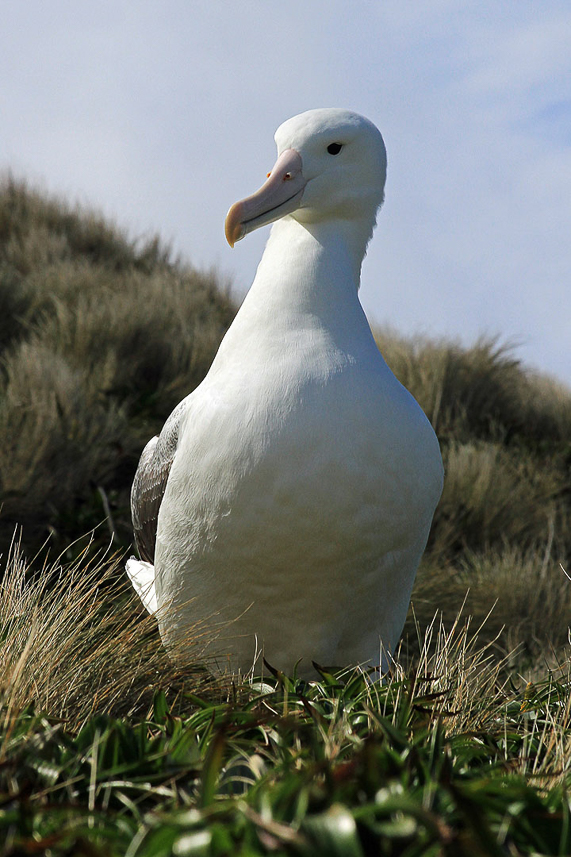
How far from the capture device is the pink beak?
2.92 metres

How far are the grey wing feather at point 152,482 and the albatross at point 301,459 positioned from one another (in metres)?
0.02

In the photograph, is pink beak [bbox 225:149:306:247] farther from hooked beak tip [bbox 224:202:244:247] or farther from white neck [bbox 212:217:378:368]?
white neck [bbox 212:217:378:368]

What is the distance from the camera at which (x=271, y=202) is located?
294 centimetres

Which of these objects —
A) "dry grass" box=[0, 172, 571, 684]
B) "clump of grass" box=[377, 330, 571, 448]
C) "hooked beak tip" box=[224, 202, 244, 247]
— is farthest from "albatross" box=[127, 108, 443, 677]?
"clump of grass" box=[377, 330, 571, 448]

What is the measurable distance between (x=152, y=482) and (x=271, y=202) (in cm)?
108

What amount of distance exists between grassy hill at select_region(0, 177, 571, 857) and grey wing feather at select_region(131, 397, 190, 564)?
255 mm

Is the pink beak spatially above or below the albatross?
above

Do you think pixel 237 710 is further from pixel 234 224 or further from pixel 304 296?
pixel 234 224

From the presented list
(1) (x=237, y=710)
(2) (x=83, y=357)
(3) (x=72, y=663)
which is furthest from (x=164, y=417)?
(1) (x=237, y=710)

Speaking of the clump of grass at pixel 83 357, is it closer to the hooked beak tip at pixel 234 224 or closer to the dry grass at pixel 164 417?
the dry grass at pixel 164 417

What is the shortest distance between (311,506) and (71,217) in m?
9.56

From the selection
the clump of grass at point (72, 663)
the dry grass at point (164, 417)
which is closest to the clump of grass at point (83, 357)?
the dry grass at point (164, 417)

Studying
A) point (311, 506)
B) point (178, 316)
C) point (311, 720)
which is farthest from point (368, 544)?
point (178, 316)

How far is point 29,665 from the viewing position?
7.13ft
